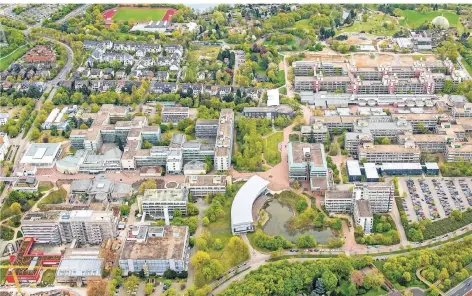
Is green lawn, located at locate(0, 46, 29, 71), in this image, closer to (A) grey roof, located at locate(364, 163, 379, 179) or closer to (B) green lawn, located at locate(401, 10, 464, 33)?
(A) grey roof, located at locate(364, 163, 379, 179)

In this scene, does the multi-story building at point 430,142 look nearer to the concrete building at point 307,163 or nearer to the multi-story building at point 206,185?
the concrete building at point 307,163

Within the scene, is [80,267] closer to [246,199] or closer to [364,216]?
[246,199]

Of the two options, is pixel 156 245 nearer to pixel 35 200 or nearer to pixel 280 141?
pixel 35 200

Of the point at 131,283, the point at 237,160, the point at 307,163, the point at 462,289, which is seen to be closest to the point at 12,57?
the point at 237,160

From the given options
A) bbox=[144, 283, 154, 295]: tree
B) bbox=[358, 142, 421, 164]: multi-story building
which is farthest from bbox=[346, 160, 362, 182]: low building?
bbox=[144, 283, 154, 295]: tree

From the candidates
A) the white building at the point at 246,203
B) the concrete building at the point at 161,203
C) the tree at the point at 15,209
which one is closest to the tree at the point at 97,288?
the concrete building at the point at 161,203

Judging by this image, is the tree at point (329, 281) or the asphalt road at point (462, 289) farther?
the tree at point (329, 281)
